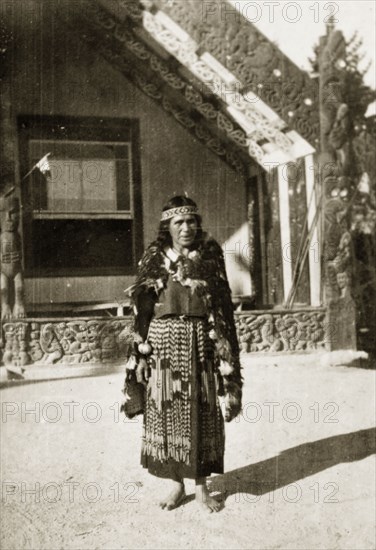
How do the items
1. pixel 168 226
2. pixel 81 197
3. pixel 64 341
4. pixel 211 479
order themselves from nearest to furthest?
1. pixel 168 226
2. pixel 211 479
3. pixel 64 341
4. pixel 81 197

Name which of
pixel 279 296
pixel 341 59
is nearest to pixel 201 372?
pixel 341 59

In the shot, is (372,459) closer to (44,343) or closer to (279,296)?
(44,343)

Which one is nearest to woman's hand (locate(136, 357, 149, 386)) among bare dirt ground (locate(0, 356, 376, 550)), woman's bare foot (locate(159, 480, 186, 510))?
woman's bare foot (locate(159, 480, 186, 510))

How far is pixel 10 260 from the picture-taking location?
26.0 feet

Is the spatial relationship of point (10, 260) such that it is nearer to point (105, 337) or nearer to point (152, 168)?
point (105, 337)

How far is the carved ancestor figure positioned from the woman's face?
4804 millimetres

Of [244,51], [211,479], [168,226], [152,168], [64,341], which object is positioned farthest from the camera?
[152,168]

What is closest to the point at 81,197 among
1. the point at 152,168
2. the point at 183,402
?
the point at 152,168

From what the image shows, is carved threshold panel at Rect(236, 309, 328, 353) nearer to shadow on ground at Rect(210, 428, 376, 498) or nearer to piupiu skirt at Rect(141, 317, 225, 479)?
shadow on ground at Rect(210, 428, 376, 498)

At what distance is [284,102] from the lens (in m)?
7.94

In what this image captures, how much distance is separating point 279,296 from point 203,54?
4.12 m

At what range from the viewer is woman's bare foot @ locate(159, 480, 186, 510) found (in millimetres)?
3503

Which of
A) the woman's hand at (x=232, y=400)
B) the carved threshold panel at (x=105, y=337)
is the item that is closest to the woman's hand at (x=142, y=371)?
the woman's hand at (x=232, y=400)

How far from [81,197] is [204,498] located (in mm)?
7510
